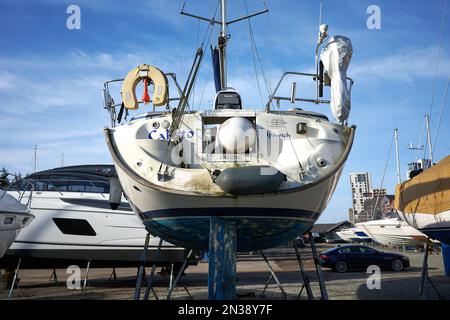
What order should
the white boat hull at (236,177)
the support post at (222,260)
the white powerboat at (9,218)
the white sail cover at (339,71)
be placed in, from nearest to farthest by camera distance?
the support post at (222,260) → the white boat hull at (236,177) → the white sail cover at (339,71) → the white powerboat at (9,218)

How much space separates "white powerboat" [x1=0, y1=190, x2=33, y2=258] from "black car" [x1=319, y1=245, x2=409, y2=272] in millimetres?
11981

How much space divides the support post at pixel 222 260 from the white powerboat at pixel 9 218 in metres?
4.73

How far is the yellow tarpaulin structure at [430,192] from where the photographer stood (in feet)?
25.0

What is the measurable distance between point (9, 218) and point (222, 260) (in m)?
5.00

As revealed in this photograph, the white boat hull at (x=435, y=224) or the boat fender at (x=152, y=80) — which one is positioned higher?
the boat fender at (x=152, y=80)

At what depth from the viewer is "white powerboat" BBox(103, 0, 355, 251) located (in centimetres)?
495

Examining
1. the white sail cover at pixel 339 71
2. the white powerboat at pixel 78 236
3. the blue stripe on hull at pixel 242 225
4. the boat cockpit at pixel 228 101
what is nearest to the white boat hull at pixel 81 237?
the white powerboat at pixel 78 236

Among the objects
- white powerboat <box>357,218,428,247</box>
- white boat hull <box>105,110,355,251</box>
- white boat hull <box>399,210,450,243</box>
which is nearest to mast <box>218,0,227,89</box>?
Answer: white boat hull <box>105,110,355,251</box>

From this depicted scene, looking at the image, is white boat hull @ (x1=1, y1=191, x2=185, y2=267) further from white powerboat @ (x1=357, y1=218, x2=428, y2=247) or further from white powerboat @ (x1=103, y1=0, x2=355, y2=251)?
white powerboat @ (x1=357, y1=218, x2=428, y2=247)

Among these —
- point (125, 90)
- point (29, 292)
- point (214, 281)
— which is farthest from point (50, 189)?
point (214, 281)

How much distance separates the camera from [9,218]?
775 cm

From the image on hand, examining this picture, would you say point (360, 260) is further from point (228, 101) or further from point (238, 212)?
point (238, 212)

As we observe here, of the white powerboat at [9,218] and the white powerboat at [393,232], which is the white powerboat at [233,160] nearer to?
the white powerboat at [9,218]

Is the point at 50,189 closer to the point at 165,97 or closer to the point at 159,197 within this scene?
the point at 165,97
